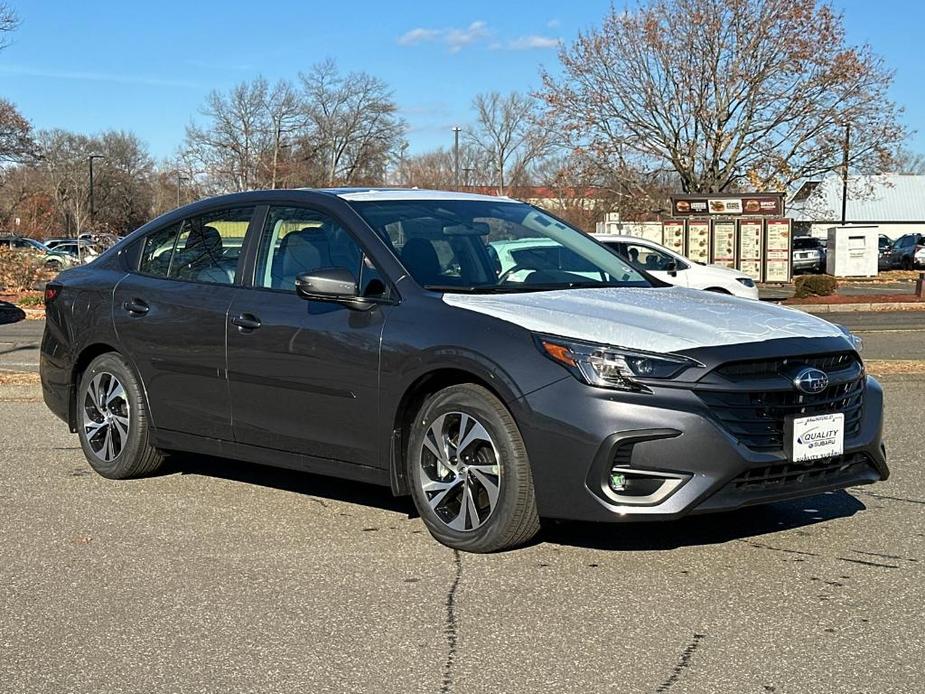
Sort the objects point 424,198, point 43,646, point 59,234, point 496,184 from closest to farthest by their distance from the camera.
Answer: point 43,646
point 424,198
point 496,184
point 59,234

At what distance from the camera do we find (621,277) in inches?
251

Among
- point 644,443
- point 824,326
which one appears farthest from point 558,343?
point 824,326

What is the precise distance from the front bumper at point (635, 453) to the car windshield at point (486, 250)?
3.18 ft

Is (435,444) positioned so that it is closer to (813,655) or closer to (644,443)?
(644,443)

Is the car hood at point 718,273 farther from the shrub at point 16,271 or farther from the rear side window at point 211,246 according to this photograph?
the shrub at point 16,271

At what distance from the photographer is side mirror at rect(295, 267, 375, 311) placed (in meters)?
5.67

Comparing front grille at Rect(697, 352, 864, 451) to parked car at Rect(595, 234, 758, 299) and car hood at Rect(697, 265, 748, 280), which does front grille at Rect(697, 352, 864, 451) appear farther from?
car hood at Rect(697, 265, 748, 280)

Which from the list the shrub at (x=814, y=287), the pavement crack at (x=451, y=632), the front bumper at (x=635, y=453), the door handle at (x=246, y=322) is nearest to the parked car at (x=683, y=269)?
the shrub at (x=814, y=287)

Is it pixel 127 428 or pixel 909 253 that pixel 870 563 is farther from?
pixel 909 253

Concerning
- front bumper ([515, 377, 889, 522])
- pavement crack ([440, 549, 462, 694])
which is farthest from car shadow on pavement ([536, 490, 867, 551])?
pavement crack ([440, 549, 462, 694])

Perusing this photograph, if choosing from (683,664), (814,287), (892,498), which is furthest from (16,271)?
(683,664)

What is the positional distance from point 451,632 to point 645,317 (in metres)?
1.65

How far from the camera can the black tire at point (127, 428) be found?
22.6 ft

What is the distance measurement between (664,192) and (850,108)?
23.9 feet
